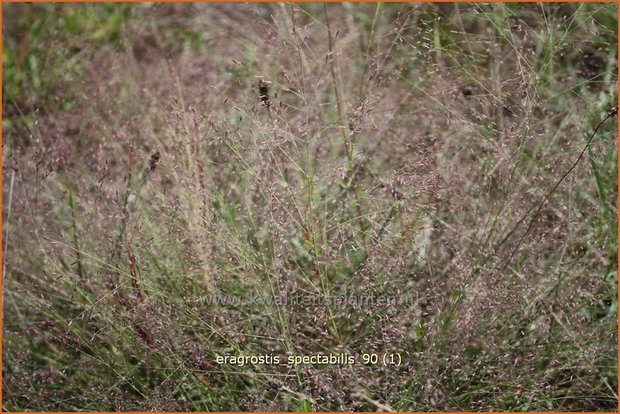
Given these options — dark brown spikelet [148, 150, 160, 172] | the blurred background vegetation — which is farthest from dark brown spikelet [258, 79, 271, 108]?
dark brown spikelet [148, 150, 160, 172]

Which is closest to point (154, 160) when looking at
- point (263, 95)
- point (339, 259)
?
point (263, 95)

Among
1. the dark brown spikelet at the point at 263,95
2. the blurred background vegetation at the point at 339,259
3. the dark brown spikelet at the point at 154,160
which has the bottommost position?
the blurred background vegetation at the point at 339,259

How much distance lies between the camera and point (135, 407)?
1.87 meters

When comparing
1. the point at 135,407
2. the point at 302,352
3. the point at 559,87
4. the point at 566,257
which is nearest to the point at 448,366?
the point at 302,352

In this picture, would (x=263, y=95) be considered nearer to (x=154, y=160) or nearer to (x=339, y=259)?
(x=154, y=160)

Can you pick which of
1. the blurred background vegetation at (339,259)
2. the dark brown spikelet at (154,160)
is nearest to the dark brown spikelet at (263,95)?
the blurred background vegetation at (339,259)

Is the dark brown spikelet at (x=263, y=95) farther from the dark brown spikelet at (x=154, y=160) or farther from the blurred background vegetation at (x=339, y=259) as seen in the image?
the dark brown spikelet at (x=154, y=160)

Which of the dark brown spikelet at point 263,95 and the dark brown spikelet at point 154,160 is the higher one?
the dark brown spikelet at point 263,95

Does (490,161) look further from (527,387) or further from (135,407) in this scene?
(135,407)

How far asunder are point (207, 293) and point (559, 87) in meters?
1.19

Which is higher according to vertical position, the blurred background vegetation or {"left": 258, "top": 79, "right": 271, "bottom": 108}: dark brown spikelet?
{"left": 258, "top": 79, "right": 271, "bottom": 108}: dark brown spikelet

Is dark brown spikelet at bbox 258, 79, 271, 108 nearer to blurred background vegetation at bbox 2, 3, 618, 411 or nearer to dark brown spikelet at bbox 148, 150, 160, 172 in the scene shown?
blurred background vegetation at bbox 2, 3, 618, 411

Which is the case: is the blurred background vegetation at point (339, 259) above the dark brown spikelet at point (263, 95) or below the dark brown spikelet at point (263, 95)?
below

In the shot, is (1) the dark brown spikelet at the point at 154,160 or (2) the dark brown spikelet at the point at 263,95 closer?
(2) the dark brown spikelet at the point at 263,95
